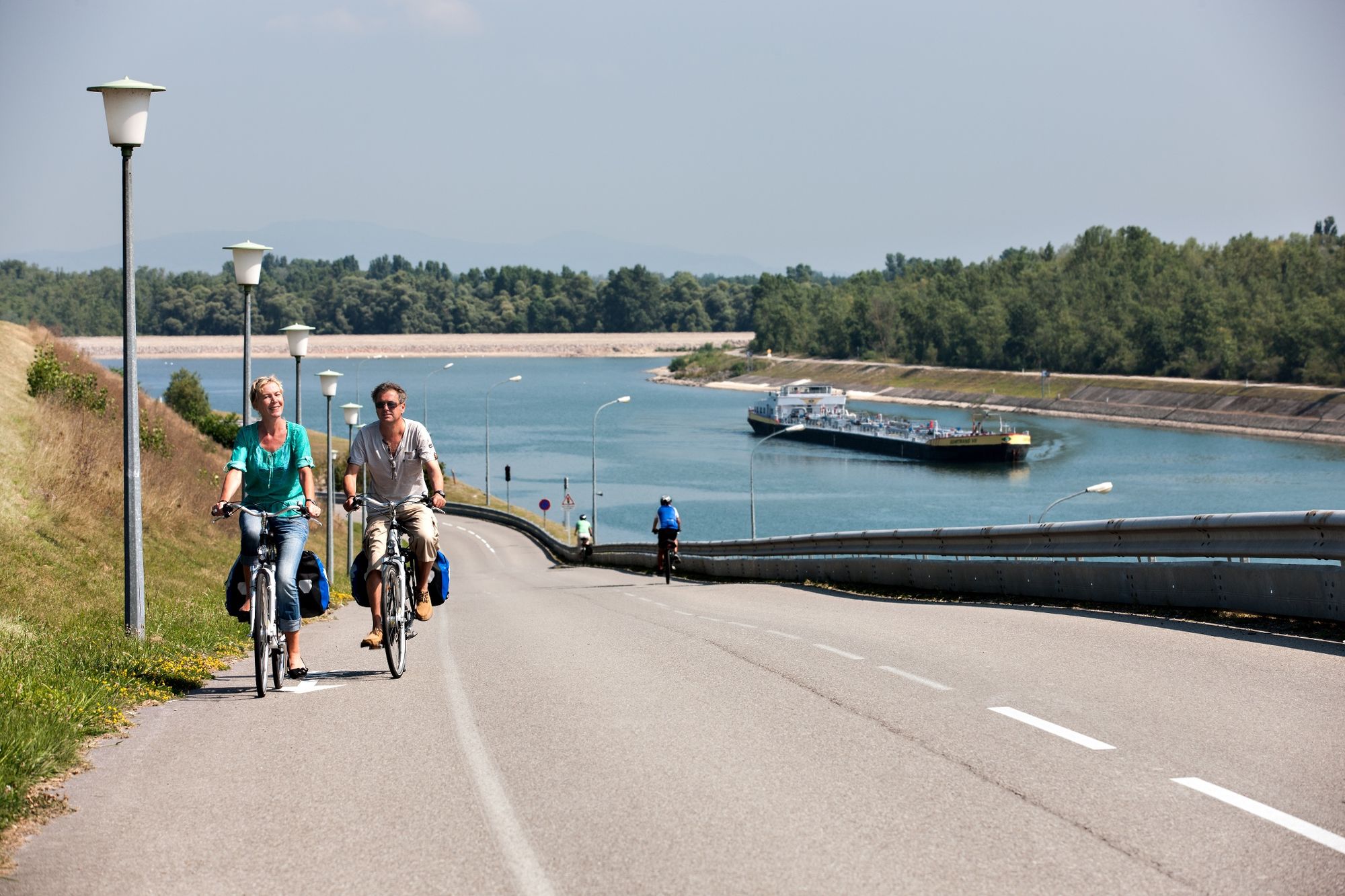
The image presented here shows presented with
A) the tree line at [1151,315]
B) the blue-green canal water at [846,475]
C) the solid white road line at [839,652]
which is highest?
the tree line at [1151,315]

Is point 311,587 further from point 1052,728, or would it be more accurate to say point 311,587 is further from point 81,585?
point 81,585

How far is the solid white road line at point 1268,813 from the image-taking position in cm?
521

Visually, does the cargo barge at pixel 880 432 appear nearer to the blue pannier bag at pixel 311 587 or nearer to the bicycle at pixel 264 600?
the blue pannier bag at pixel 311 587

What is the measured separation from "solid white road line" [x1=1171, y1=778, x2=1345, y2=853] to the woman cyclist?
17.6 ft

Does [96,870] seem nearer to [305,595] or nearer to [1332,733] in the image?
[305,595]

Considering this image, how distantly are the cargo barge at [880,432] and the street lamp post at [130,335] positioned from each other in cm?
8340

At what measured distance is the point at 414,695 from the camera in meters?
9.09

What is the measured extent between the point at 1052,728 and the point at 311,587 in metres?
4.67

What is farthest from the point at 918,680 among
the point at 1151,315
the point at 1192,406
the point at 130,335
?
the point at 1151,315

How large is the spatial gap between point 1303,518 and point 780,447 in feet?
365

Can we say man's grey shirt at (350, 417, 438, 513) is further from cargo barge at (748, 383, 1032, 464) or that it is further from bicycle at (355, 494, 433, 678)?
cargo barge at (748, 383, 1032, 464)

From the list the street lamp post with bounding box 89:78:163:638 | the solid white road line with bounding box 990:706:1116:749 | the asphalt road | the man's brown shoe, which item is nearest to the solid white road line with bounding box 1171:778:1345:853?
the asphalt road

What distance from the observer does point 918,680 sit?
9.21 meters

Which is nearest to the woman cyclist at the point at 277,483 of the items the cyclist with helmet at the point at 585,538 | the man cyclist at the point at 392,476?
the man cyclist at the point at 392,476
